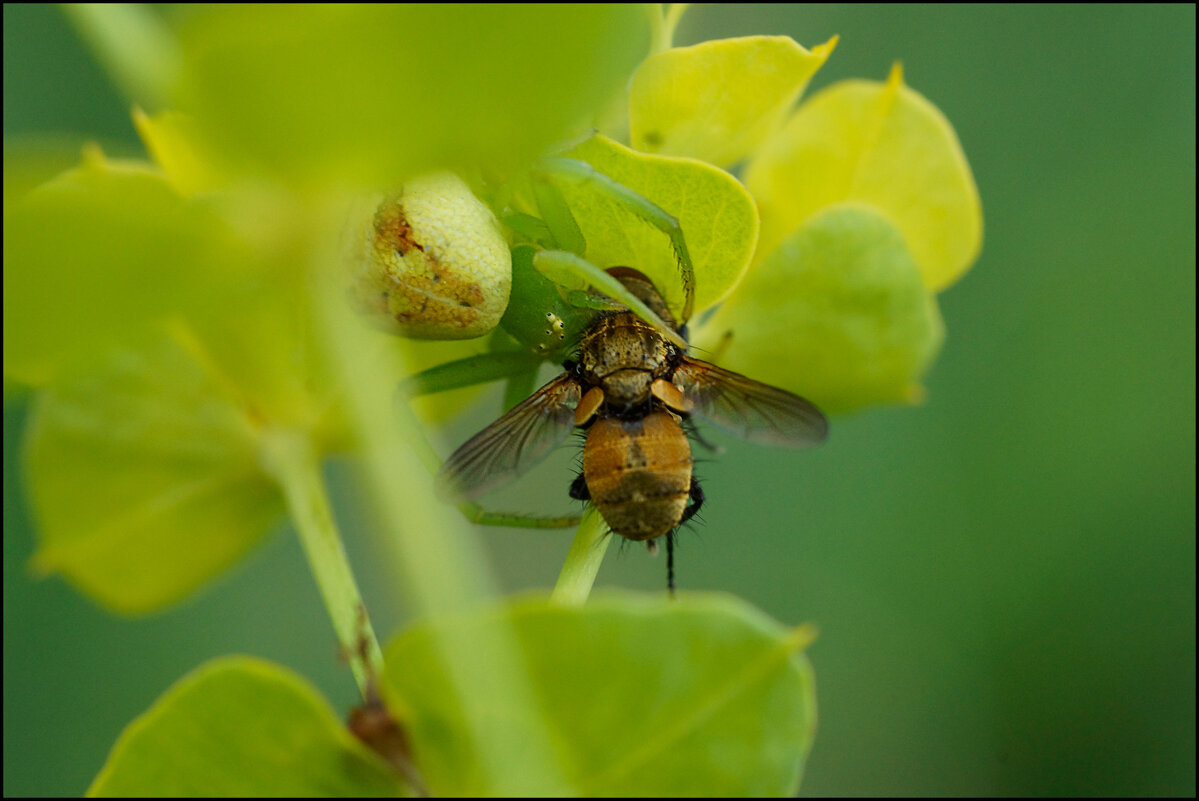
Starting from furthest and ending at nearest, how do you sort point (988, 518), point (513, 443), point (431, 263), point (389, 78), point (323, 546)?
1. point (988, 518)
2. point (513, 443)
3. point (323, 546)
4. point (431, 263)
5. point (389, 78)

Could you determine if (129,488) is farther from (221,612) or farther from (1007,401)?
(1007,401)

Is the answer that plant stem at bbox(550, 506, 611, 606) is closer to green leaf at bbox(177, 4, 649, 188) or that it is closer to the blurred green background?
green leaf at bbox(177, 4, 649, 188)

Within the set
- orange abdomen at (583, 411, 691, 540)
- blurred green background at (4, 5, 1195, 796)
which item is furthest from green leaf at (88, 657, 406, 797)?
blurred green background at (4, 5, 1195, 796)

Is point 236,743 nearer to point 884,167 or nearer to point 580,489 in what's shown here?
point 580,489

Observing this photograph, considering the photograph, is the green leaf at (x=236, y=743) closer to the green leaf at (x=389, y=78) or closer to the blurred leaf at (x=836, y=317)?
the green leaf at (x=389, y=78)

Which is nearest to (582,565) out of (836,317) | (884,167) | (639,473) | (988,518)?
(639,473)

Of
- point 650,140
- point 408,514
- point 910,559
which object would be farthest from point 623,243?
point 910,559
